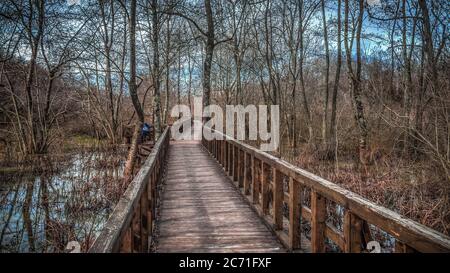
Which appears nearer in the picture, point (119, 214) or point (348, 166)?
Answer: point (119, 214)

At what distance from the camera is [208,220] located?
5.15m

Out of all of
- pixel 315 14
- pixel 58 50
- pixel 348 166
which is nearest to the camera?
pixel 348 166

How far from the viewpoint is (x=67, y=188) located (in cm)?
927

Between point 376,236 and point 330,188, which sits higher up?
point 330,188

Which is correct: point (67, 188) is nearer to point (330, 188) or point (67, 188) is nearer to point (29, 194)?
point (29, 194)

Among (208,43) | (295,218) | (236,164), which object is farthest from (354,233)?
(208,43)

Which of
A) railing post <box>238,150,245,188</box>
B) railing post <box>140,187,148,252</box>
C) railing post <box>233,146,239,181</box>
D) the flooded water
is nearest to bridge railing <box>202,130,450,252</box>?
railing post <box>238,150,245,188</box>

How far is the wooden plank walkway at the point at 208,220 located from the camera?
4203 millimetres

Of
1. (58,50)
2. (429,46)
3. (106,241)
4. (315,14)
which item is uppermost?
(315,14)

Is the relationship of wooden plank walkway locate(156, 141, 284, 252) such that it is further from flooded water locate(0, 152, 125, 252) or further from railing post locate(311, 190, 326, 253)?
flooded water locate(0, 152, 125, 252)

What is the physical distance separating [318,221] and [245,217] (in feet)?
6.88

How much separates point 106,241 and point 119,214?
55cm

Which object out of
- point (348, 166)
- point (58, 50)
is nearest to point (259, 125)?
point (348, 166)
